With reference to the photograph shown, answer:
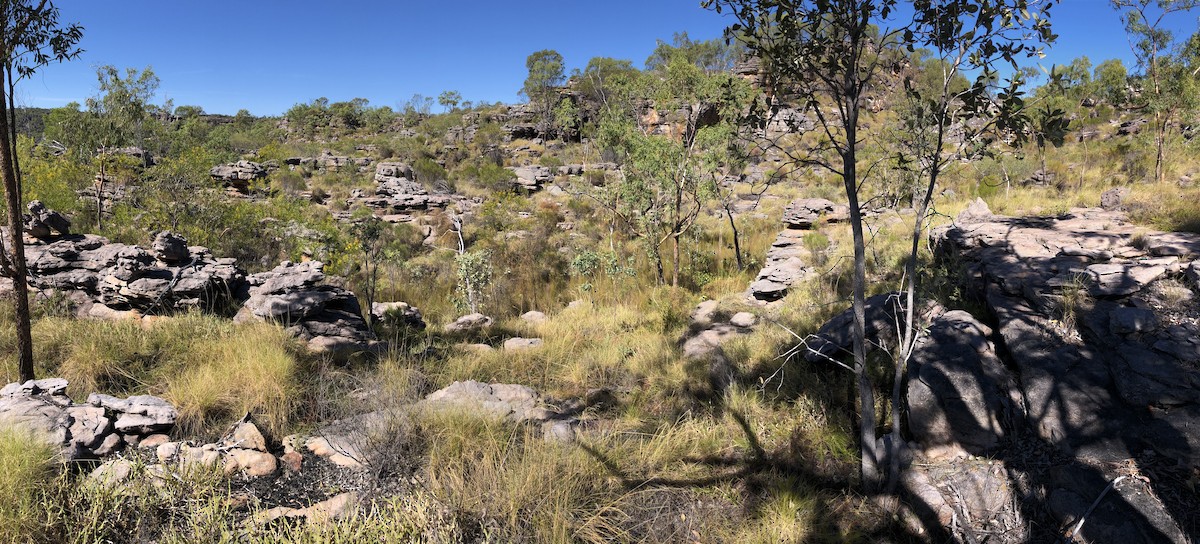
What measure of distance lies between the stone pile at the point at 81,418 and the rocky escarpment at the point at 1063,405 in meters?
4.66

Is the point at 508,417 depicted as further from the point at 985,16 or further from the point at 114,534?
the point at 985,16

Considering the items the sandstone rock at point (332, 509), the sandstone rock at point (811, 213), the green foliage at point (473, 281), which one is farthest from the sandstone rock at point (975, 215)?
the sandstone rock at point (332, 509)

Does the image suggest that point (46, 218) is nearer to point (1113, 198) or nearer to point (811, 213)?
point (811, 213)

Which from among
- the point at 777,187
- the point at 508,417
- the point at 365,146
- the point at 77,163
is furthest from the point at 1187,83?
the point at 365,146

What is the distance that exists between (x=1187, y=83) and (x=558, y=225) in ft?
51.4

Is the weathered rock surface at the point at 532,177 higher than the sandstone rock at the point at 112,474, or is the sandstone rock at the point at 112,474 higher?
the weathered rock surface at the point at 532,177

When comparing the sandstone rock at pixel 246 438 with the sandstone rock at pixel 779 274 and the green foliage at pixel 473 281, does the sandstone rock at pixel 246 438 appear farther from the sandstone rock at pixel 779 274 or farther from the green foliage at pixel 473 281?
the sandstone rock at pixel 779 274

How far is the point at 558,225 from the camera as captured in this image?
15938mm

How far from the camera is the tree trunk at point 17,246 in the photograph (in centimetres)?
342

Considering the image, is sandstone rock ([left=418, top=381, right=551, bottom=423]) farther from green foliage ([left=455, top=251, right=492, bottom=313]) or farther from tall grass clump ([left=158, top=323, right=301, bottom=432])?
green foliage ([left=455, top=251, right=492, bottom=313])

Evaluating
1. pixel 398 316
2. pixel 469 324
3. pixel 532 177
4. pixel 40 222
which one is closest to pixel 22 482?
pixel 398 316

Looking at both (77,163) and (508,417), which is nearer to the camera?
(508,417)

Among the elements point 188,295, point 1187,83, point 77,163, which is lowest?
point 188,295

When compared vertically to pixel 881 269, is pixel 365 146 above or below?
above
